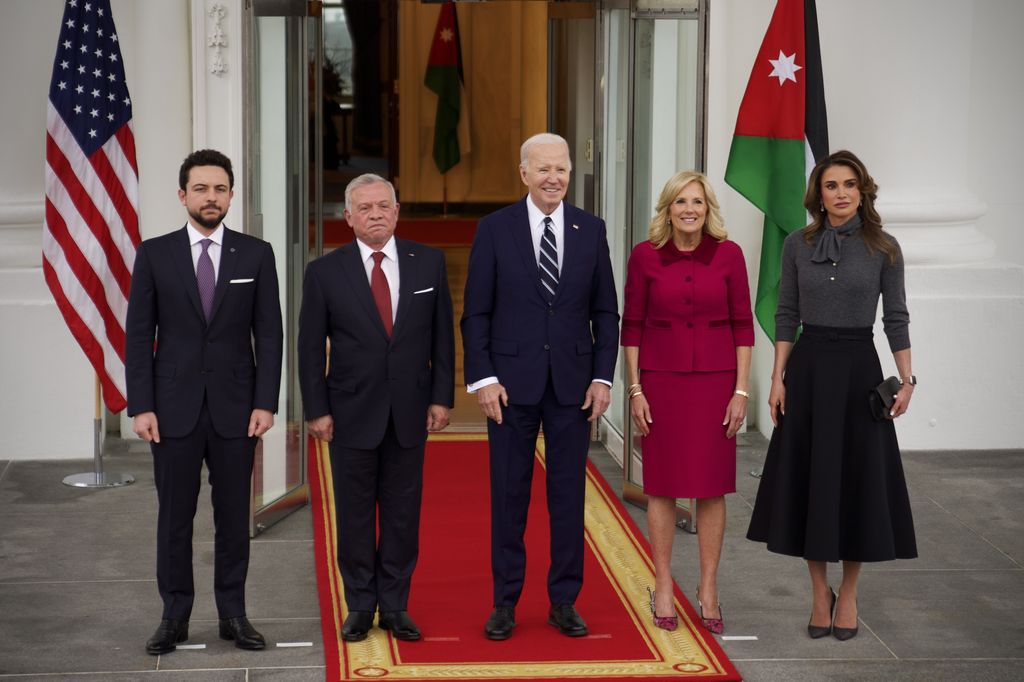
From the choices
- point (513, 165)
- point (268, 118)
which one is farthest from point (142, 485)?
point (513, 165)

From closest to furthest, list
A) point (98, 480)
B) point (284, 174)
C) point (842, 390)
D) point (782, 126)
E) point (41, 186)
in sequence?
point (842, 390)
point (284, 174)
point (782, 126)
point (98, 480)
point (41, 186)

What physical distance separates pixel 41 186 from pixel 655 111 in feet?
10.7

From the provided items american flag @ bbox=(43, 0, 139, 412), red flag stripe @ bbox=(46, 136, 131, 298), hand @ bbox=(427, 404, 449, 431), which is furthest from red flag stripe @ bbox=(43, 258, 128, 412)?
hand @ bbox=(427, 404, 449, 431)

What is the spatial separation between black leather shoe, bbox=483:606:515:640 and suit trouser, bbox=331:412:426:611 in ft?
0.95

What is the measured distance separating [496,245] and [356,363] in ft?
1.95

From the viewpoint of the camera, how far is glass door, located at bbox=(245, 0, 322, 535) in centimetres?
629

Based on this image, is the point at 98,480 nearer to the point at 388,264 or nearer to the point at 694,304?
the point at 388,264

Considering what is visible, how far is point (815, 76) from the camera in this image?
7098mm

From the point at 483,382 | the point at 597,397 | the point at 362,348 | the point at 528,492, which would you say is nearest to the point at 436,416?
the point at 483,382

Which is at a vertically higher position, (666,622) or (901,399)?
(901,399)

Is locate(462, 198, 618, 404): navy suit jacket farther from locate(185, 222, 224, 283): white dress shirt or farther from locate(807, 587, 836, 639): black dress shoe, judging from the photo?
locate(807, 587, 836, 639): black dress shoe

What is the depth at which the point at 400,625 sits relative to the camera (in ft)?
16.3

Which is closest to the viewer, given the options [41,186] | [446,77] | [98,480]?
[98,480]

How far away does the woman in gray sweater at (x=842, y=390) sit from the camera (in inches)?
193
